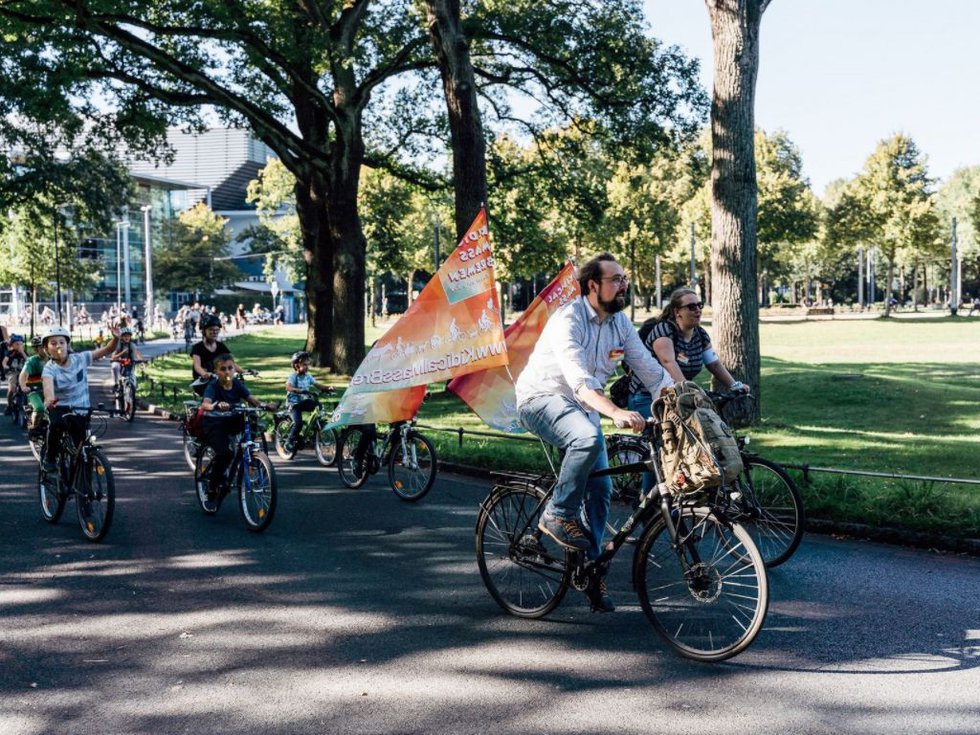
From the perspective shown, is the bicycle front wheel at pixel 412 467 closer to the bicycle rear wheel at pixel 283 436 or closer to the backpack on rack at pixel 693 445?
the bicycle rear wheel at pixel 283 436

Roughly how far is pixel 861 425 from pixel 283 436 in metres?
8.90

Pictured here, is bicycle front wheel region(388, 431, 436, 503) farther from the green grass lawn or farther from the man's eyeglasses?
the man's eyeglasses

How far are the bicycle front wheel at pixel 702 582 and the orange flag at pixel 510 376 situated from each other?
151 inches

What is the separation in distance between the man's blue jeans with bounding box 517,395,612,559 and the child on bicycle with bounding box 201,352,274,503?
4.29 m

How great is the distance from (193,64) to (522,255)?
2626cm

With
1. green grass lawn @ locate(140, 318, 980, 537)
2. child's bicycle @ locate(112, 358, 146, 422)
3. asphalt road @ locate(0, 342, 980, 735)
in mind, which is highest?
child's bicycle @ locate(112, 358, 146, 422)

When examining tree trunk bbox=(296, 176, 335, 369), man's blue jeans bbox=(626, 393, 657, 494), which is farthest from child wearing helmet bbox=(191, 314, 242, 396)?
tree trunk bbox=(296, 176, 335, 369)

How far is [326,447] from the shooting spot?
12.8 m

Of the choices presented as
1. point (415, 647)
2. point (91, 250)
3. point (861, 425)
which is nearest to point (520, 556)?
point (415, 647)

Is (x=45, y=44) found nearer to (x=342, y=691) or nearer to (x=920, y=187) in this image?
(x=342, y=691)

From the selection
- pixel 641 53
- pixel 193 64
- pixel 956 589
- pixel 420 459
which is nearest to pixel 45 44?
pixel 193 64

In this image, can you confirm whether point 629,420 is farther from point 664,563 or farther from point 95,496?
point 95,496

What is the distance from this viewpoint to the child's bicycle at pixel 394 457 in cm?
1005

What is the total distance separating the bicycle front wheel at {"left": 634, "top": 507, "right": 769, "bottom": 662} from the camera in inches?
190
